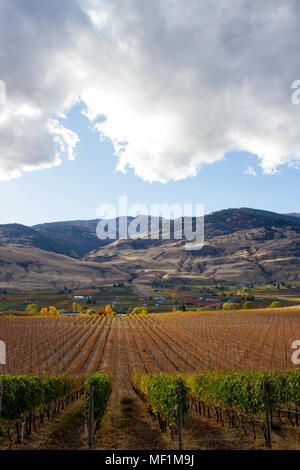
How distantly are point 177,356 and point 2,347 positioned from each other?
3973 centimetres

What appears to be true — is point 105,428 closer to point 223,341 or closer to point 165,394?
point 165,394

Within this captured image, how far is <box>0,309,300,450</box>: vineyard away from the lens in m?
36.8

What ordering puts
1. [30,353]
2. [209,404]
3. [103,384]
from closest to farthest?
[103,384], [209,404], [30,353]

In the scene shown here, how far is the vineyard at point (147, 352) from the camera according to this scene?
121 ft

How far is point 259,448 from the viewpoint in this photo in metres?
13.0

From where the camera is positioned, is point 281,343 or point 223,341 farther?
point 223,341

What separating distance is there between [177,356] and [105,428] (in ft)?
108

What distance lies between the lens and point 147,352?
1999 inches

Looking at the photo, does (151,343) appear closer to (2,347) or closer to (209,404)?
(2,347)

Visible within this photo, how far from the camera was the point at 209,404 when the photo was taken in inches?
798
